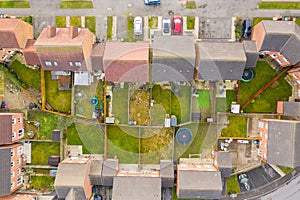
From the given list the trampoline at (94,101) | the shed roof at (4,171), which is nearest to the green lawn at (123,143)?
the trampoline at (94,101)

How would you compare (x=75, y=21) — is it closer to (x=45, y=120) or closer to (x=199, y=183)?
(x=45, y=120)

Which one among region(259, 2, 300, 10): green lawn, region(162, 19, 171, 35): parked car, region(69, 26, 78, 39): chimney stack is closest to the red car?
region(162, 19, 171, 35): parked car

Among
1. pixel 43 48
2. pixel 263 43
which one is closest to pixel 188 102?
pixel 263 43

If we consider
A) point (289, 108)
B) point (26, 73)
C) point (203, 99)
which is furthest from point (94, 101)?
point (289, 108)

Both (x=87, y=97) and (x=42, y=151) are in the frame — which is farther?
(x=42, y=151)

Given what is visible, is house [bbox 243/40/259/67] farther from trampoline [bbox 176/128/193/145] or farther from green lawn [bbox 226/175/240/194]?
green lawn [bbox 226/175/240/194]

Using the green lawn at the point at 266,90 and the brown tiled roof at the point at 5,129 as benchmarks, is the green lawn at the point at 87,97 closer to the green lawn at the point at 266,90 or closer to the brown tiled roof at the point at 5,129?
the brown tiled roof at the point at 5,129

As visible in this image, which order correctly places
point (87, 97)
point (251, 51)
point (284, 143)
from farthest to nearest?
point (87, 97), point (251, 51), point (284, 143)

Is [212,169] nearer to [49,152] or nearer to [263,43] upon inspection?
[263,43]
